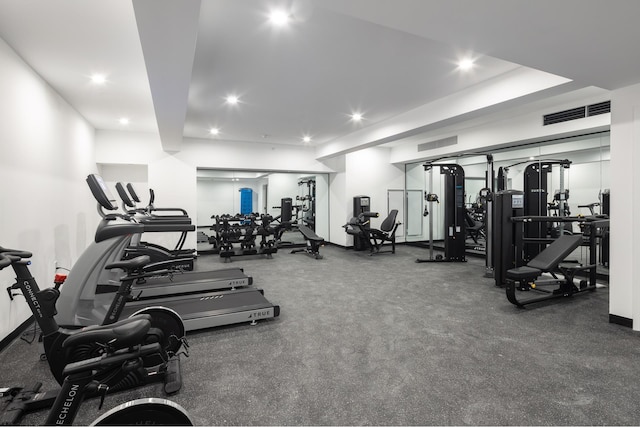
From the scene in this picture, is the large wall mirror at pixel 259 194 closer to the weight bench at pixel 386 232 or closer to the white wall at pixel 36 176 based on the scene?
the weight bench at pixel 386 232

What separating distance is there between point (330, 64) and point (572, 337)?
3.62 metres

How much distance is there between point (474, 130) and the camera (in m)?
6.42

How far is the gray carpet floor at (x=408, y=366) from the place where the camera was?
1.88 metres

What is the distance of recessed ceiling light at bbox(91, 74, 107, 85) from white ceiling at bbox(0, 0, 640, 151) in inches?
3.2

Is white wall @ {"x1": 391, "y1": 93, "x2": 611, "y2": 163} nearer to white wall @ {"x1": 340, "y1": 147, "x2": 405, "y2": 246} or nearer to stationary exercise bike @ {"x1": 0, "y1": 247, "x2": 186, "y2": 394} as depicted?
white wall @ {"x1": 340, "y1": 147, "x2": 405, "y2": 246}

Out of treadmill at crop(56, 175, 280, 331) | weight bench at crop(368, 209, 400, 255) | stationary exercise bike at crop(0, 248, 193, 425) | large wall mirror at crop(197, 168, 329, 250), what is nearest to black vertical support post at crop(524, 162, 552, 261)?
weight bench at crop(368, 209, 400, 255)

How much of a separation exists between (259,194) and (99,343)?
8.59m

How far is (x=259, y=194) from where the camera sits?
9883 millimetres

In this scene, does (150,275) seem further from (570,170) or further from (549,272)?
(570,170)

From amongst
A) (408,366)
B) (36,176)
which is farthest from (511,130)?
(36,176)

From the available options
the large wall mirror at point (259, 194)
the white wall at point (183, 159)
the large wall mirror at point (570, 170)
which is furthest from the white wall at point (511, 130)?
the white wall at point (183, 159)

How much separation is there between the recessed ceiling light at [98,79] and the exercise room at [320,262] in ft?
0.14

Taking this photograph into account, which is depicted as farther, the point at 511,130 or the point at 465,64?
the point at 511,130

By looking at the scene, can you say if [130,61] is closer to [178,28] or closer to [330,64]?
[178,28]
